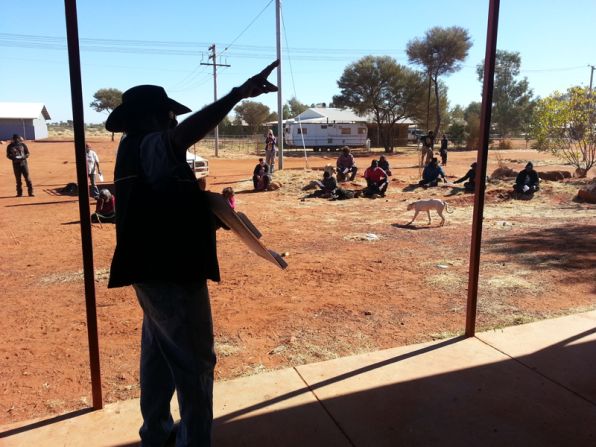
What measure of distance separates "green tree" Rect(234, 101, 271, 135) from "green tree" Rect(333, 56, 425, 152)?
17318mm

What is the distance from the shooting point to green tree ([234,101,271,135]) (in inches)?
2279

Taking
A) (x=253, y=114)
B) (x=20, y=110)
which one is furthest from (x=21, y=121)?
(x=253, y=114)

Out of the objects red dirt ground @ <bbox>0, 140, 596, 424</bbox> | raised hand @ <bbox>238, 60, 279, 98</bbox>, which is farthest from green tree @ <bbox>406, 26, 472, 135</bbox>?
raised hand @ <bbox>238, 60, 279, 98</bbox>

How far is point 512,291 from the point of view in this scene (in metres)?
5.31

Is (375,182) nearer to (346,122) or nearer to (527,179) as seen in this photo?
(527,179)

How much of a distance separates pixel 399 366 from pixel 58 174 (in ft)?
67.6

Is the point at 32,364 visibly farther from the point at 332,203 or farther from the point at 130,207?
the point at 332,203

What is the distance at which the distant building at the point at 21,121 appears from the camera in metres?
51.5

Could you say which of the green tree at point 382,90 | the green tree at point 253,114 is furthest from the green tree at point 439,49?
the green tree at point 253,114

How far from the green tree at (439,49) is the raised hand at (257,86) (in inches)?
1582

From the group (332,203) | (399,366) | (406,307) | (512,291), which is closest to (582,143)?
(332,203)

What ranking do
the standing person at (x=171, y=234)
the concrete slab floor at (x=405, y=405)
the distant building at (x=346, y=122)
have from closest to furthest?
1. the standing person at (x=171, y=234)
2. the concrete slab floor at (x=405, y=405)
3. the distant building at (x=346, y=122)

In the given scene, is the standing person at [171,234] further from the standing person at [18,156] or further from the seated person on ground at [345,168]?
the seated person on ground at [345,168]

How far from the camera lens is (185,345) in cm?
201
